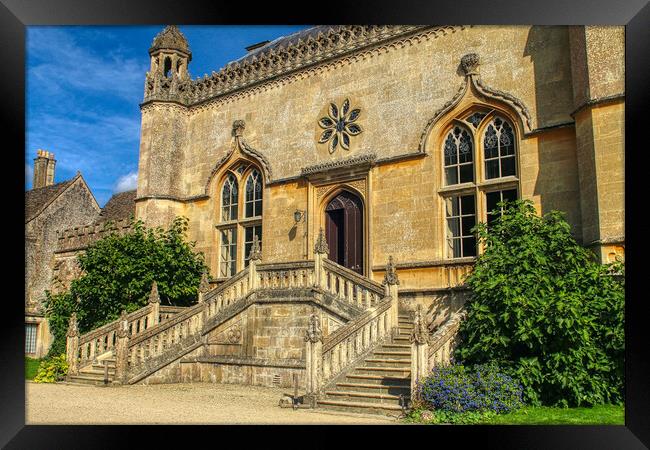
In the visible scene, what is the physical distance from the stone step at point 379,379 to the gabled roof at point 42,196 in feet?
69.2

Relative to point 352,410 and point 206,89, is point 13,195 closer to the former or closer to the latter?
point 352,410

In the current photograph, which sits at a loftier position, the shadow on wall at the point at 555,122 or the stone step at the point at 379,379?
the shadow on wall at the point at 555,122

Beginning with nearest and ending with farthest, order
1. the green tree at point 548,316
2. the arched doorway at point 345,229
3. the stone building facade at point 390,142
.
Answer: the green tree at point 548,316, the stone building facade at point 390,142, the arched doorway at point 345,229

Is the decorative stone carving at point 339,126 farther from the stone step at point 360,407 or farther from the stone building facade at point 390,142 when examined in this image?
the stone step at point 360,407

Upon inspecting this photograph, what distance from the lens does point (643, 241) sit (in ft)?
28.6

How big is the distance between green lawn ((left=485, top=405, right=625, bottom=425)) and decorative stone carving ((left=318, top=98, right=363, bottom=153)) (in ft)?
28.7

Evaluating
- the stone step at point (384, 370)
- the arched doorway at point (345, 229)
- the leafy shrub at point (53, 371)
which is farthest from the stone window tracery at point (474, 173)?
the leafy shrub at point (53, 371)

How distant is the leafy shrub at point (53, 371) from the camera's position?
1495 centimetres

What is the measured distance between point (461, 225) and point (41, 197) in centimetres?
2192

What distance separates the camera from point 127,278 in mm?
17234

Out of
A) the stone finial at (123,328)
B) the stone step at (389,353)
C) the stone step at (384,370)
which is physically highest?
the stone finial at (123,328)

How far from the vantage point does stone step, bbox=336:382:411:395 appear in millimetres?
10452
